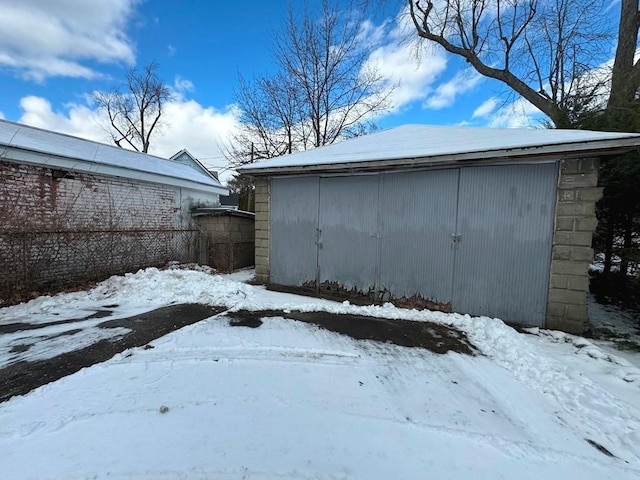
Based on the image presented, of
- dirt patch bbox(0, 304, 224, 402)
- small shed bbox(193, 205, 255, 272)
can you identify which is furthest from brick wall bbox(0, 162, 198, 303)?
dirt patch bbox(0, 304, 224, 402)

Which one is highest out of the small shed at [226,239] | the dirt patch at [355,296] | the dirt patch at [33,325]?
the small shed at [226,239]

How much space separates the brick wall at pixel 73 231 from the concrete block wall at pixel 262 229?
3.40 metres

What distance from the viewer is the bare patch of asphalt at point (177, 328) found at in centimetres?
279

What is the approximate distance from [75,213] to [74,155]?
4.50 feet

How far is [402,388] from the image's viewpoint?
2656mm

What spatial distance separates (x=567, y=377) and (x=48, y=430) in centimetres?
432

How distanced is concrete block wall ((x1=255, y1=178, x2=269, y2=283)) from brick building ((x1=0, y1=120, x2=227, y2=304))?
11.1 feet

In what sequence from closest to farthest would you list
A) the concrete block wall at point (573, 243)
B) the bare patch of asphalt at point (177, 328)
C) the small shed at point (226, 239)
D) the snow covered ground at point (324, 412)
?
the snow covered ground at point (324, 412)
the bare patch of asphalt at point (177, 328)
the concrete block wall at point (573, 243)
the small shed at point (226, 239)

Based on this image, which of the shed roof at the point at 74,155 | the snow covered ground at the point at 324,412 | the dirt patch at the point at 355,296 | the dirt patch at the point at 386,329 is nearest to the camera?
the snow covered ground at the point at 324,412

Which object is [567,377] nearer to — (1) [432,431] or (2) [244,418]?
(1) [432,431]

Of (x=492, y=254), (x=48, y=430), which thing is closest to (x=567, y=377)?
(x=492, y=254)

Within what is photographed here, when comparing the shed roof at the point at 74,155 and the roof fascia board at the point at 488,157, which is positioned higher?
the shed roof at the point at 74,155

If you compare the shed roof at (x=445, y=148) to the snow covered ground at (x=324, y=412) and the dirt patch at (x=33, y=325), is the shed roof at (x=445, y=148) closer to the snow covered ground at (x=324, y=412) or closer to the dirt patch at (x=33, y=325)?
the snow covered ground at (x=324, y=412)

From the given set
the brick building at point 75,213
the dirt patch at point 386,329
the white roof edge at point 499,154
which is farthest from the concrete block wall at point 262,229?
the brick building at point 75,213
